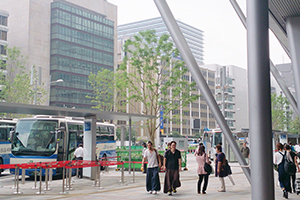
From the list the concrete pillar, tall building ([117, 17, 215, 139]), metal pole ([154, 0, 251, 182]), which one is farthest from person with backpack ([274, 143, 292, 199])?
tall building ([117, 17, 215, 139])

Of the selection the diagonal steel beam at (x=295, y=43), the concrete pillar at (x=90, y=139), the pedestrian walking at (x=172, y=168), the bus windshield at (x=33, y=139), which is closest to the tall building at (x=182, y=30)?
the bus windshield at (x=33, y=139)

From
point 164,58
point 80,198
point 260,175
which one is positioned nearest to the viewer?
point 260,175

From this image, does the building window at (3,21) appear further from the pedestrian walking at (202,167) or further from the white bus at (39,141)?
the pedestrian walking at (202,167)

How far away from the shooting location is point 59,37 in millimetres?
76375

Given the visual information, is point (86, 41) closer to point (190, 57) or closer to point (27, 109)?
point (27, 109)

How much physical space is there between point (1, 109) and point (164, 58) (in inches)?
605

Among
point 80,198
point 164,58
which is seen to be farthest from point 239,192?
point 164,58

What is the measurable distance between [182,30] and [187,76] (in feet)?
259

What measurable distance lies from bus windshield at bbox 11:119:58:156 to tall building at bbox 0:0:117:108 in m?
54.8

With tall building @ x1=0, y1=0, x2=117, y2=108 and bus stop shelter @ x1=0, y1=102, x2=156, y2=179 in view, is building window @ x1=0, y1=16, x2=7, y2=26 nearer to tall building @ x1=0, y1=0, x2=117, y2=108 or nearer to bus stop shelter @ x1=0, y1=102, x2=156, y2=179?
tall building @ x1=0, y1=0, x2=117, y2=108

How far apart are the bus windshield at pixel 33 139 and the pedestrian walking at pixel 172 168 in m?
7.23

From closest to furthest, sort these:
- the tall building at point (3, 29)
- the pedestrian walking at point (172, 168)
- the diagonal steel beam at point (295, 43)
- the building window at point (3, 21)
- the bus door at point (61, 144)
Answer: the diagonal steel beam at point (295, 43) → the pedestrian walking at point (172, 168) → the bus door at point (61, 144) → the tall building at point (3, 29) → the building window at point (3, 21)

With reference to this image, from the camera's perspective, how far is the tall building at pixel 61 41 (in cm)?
7362

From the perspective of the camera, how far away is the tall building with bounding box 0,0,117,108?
7362cm
